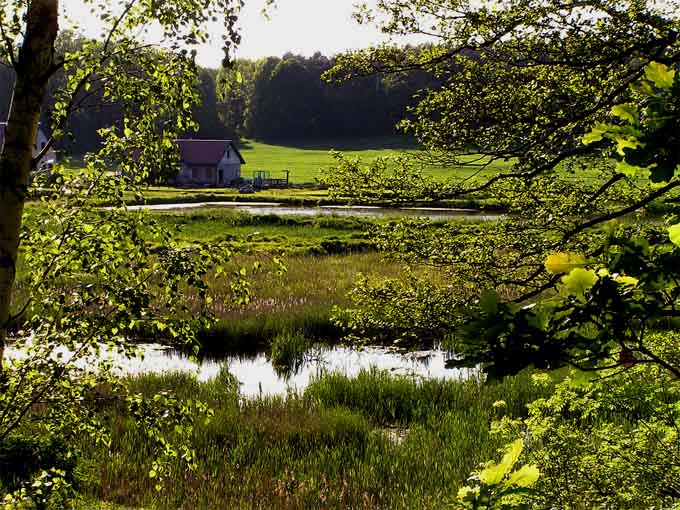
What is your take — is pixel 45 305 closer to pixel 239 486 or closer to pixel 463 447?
pixel 239 486

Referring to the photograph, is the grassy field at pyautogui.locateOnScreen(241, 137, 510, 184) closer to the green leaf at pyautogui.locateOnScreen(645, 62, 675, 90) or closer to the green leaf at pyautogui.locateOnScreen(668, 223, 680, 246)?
the green leaf at pyautogui.locateOnScreen(645, 62, 675, 90)

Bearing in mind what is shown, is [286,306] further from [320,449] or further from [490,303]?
[490,303]

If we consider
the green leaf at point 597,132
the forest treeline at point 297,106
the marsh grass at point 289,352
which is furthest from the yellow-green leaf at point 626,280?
the forest treeline at point 297,106

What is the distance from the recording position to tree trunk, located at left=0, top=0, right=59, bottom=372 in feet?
16.2

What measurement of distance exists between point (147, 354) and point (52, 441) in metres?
8.22

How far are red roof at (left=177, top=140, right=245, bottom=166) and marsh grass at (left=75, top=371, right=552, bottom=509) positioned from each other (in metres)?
70.2

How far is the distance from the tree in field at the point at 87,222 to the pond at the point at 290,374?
7.69 metres

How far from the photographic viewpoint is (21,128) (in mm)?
5027

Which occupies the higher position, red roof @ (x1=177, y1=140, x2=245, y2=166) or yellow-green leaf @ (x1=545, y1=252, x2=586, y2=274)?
red roof @ (x1=177, y1=140, x2=245, y2=166)

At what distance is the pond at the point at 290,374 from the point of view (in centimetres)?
1388

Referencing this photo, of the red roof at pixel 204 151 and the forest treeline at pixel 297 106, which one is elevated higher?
the forest treeline at pixel 297 106

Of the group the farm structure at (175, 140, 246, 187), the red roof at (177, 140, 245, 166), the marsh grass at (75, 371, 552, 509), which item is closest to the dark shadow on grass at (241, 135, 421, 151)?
the farm structure at (175, 140, 246, 187)

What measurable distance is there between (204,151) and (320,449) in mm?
76148

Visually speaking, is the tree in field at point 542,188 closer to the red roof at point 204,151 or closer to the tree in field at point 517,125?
the tree in field at point 517,125
